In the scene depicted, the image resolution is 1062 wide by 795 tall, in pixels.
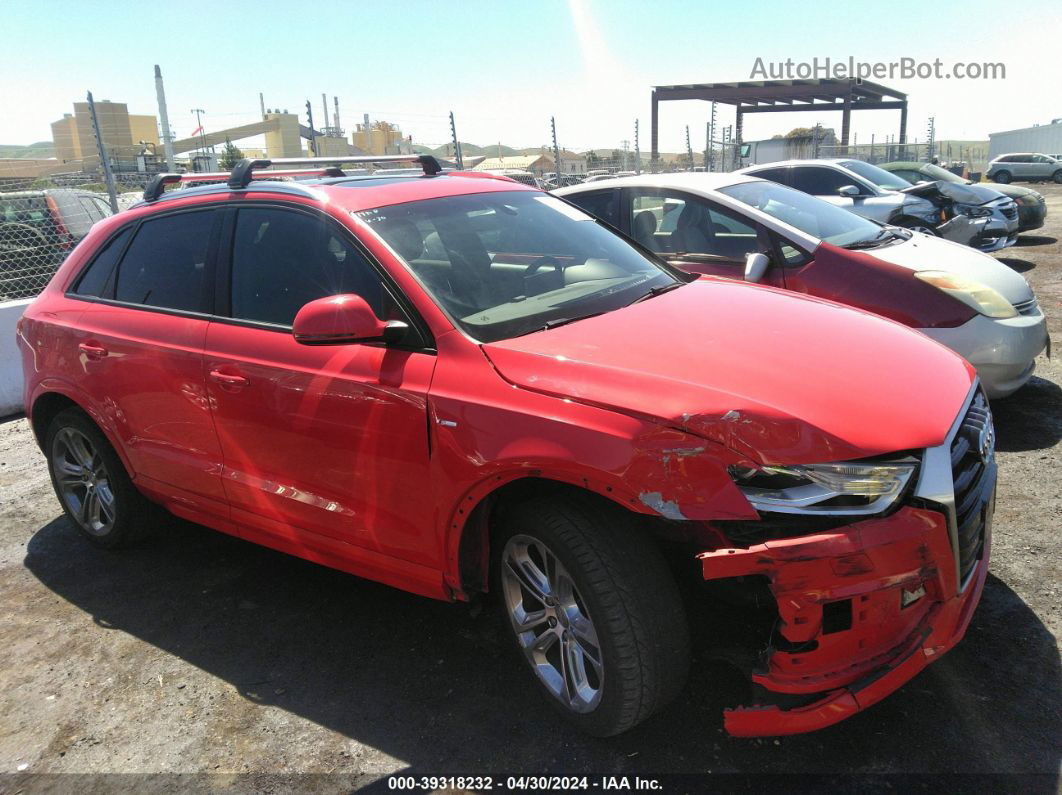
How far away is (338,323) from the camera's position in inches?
109

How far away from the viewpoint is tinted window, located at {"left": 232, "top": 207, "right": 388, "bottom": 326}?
10.3 feet

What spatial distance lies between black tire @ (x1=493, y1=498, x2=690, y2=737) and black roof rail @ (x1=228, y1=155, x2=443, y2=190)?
2.20 meters

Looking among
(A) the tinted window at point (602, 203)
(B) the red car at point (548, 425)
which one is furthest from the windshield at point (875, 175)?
(B) the red car at point (548, 425)

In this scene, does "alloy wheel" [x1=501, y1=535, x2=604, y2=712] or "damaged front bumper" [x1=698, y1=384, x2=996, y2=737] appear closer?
"damaged front bumper" [x1=698, y1=384, x2=996, y2=737]

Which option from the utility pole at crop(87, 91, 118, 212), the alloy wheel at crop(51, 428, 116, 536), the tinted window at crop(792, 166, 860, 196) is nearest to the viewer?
the alloy wheel at crop(51, 428, 116, 536)

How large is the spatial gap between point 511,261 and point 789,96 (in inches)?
1188

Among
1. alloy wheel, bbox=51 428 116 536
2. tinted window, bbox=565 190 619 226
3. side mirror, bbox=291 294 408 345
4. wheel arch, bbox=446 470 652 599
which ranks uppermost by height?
tinted window, bbox=565 190 619 226

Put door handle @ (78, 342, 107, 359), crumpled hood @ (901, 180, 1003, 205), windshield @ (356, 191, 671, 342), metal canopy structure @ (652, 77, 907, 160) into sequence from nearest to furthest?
windshield @ (356, 191, 671, 342), door handle @ (78, 342, 107, 359), crumpled hood @ (901, 180, 1003, 205), metal canopy structure @ (652, 77, 907, 160)

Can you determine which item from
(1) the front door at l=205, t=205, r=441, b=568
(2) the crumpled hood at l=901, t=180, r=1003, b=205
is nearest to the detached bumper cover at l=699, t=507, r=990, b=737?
(1) the front door at l=205, t=205, r=441, b=568

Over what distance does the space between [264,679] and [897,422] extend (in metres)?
2.50

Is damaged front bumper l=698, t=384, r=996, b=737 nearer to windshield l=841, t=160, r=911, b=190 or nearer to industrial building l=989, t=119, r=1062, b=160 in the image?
windshield l=841, t=160, r=911, b=190

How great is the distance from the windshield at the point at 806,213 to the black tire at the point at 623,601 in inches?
152

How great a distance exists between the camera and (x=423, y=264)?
121 inches

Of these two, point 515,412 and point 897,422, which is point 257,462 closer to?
point 515,412
